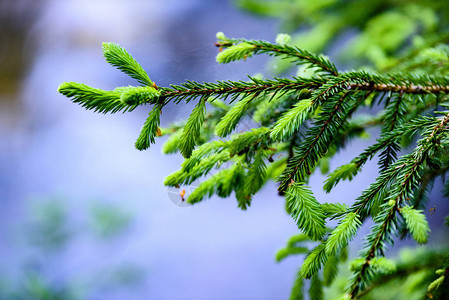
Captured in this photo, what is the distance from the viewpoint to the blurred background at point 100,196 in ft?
5.92

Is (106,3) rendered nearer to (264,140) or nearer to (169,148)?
(169,148)

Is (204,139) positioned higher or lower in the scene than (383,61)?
lower

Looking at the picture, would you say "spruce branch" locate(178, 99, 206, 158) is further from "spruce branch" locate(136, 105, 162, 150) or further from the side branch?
the side branch

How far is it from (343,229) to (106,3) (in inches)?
81.0

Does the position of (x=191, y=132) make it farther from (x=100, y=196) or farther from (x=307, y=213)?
(x=100, y=196)

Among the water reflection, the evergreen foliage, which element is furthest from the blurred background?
the evergreen foliage

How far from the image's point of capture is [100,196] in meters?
1.97

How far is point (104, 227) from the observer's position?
1825 millimetres

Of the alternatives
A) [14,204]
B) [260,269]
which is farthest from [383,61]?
[14,204]

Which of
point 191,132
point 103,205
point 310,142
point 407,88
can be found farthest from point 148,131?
point 103,205

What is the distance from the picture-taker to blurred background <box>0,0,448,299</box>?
5.92 feet

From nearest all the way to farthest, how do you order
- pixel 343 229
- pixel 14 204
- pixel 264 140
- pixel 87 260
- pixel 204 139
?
1. pixel 343 229
2. pixel 264 140
3. pixel 204 139
4. pixel 87 260
5. pixel 14 204

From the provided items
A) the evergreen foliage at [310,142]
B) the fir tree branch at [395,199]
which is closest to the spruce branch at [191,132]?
the evergreen foliage at [310,142]

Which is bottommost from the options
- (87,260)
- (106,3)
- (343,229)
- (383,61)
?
(343,229)
